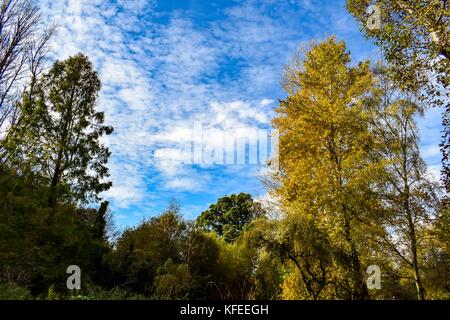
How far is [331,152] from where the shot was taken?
12.4 m

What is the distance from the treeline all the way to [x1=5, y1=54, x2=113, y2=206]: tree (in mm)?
52

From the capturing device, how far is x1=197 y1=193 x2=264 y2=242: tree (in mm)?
40938

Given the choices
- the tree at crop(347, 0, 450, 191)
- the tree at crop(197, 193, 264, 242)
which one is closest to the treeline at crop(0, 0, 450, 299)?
the tree at crop(347, 0, 450, 191)

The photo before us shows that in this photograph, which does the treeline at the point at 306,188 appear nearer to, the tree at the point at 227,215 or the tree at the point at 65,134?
the tree at the point at 65,134

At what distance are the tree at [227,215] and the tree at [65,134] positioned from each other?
25.4 m

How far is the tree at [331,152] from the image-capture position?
10883 millimetres

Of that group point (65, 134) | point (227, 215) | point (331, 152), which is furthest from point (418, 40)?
point (227, 215)

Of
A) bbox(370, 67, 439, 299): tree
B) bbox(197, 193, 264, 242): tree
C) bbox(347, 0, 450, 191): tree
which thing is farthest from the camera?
bbox(197, 193, 264, 242): tree

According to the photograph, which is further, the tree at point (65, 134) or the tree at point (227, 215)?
the tree at point (227, 215)

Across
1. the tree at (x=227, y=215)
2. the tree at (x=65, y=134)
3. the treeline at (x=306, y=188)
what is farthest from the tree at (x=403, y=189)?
the tree at (x=227, y=215)

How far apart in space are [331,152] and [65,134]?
11523 mm

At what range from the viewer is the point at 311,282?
420 inches

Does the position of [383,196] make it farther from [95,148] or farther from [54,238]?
[95,148]

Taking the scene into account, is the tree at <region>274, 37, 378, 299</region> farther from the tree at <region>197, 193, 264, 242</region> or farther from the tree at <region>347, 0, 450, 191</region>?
the tree at <region>197, 193, 264, 242</region>
